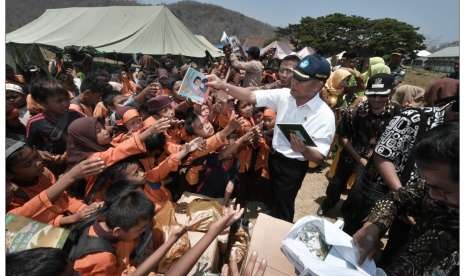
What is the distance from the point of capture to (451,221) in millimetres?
1215

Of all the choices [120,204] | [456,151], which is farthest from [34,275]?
[456,151]

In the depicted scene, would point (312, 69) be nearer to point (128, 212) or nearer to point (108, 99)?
point (128, 212)

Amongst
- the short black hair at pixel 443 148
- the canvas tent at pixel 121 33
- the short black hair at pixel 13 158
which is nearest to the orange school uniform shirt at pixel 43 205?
the short black hair at pixel 13 158

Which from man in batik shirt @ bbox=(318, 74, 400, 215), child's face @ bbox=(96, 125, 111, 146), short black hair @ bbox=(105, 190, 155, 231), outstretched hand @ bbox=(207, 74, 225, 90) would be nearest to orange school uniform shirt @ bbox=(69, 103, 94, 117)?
child's face @ bbox=(96, 125, 111, 146)

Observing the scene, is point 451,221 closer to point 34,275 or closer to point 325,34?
point 34,275

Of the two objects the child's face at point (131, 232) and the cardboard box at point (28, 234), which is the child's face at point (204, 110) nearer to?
the child's face at point (131, 232)

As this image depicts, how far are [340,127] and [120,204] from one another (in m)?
2.30

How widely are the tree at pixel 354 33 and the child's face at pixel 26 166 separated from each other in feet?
174

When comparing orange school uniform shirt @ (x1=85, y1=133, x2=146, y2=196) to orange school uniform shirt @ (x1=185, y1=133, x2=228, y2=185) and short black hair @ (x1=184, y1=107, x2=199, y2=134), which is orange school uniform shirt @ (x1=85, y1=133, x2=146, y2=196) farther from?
short black hair @ (x1=184, y1=107, x2=199, y2=134)

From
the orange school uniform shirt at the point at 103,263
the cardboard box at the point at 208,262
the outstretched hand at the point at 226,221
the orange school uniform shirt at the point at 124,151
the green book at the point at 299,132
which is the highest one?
the green book at the point at 299,132

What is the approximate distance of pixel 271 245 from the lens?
1941 millimetres

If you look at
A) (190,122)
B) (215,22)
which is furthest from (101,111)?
(215,22)

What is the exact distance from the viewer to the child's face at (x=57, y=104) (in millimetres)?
2596

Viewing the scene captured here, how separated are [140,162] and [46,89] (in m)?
1.02
